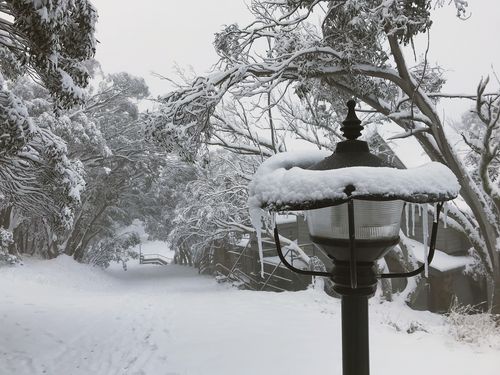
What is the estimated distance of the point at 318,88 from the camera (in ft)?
32.3

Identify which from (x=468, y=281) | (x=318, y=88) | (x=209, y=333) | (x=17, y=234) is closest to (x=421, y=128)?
(x=318, y=88)

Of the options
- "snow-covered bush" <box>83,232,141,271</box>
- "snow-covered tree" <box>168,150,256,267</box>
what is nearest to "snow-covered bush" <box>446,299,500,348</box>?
"snow-covered tree" <box>168,150,256,267</box>

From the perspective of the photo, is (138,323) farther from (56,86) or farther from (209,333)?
(56,86)

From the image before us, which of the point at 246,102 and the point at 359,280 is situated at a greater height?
the point at 246,102

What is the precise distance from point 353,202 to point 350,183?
7.6 inches

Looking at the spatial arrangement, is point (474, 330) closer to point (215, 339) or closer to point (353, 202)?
point (215, 339)

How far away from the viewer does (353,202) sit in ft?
5.25

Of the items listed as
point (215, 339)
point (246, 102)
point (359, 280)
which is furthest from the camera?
point (246, 102)

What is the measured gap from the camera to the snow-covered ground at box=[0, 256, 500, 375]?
564 centimetres

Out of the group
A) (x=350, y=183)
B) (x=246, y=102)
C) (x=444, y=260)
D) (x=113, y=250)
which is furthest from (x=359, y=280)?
(x=113, y=250)

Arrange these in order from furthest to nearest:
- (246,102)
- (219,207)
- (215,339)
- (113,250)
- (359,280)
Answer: (113,250), (219,207), (246,102), (215,339), (359,280)

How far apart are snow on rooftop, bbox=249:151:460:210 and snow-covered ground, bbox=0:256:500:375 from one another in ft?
14.9

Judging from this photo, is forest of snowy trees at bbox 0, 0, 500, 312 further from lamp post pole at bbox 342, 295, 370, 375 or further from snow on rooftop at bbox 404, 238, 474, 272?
lamp post pole at bbox 342, 295, 370, 375

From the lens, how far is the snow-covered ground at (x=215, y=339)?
564 centimetres
